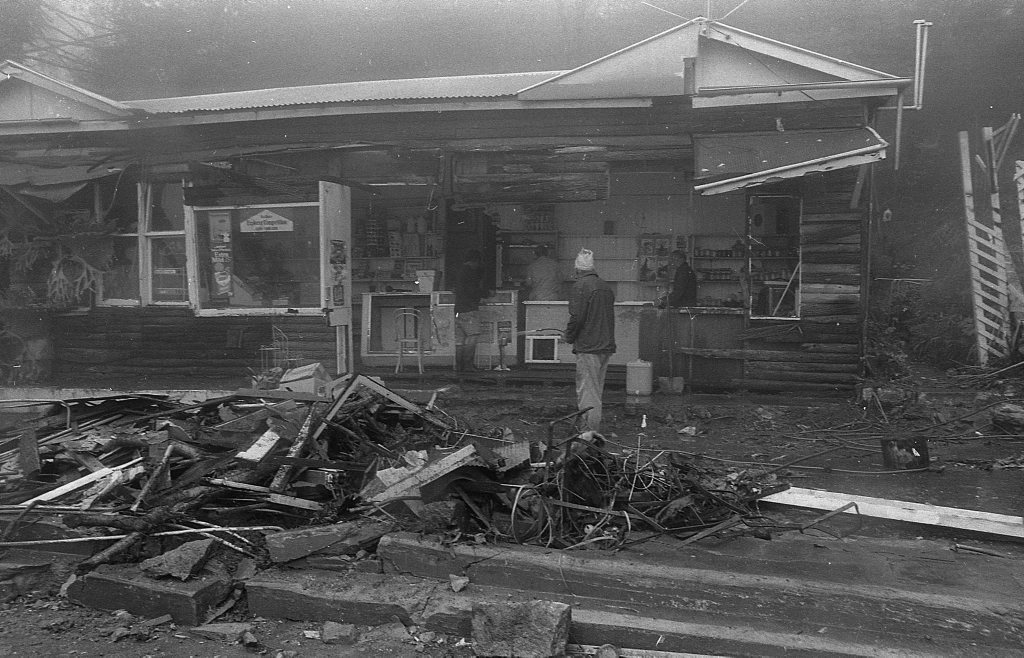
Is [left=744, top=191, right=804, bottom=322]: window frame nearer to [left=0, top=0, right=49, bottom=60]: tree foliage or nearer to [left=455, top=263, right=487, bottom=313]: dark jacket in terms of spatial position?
[left=455, top=263, right=487, bottom=313]: dark jacket

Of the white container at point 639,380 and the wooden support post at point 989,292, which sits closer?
the wooden support post at point 989,292

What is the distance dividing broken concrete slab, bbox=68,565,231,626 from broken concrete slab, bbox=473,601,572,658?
5.52ft

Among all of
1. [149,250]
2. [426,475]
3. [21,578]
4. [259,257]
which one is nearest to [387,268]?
[259,257]

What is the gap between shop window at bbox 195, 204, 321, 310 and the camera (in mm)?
10607

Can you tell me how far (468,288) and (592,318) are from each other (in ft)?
11.7

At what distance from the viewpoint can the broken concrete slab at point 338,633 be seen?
4125mm

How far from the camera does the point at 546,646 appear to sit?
12.4 ft

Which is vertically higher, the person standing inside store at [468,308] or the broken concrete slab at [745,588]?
the person standing inside store at [468,308]

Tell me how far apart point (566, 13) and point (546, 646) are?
24.9 m

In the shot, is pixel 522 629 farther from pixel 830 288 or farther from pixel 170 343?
pixel 170 343

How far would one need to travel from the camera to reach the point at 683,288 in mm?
10898

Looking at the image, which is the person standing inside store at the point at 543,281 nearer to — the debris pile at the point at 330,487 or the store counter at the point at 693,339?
the store counter at the point at 693,339

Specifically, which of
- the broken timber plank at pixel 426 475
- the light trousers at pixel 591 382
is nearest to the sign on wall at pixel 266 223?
the light trousers at pixel 591 382

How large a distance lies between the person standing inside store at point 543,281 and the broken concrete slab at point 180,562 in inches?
308
